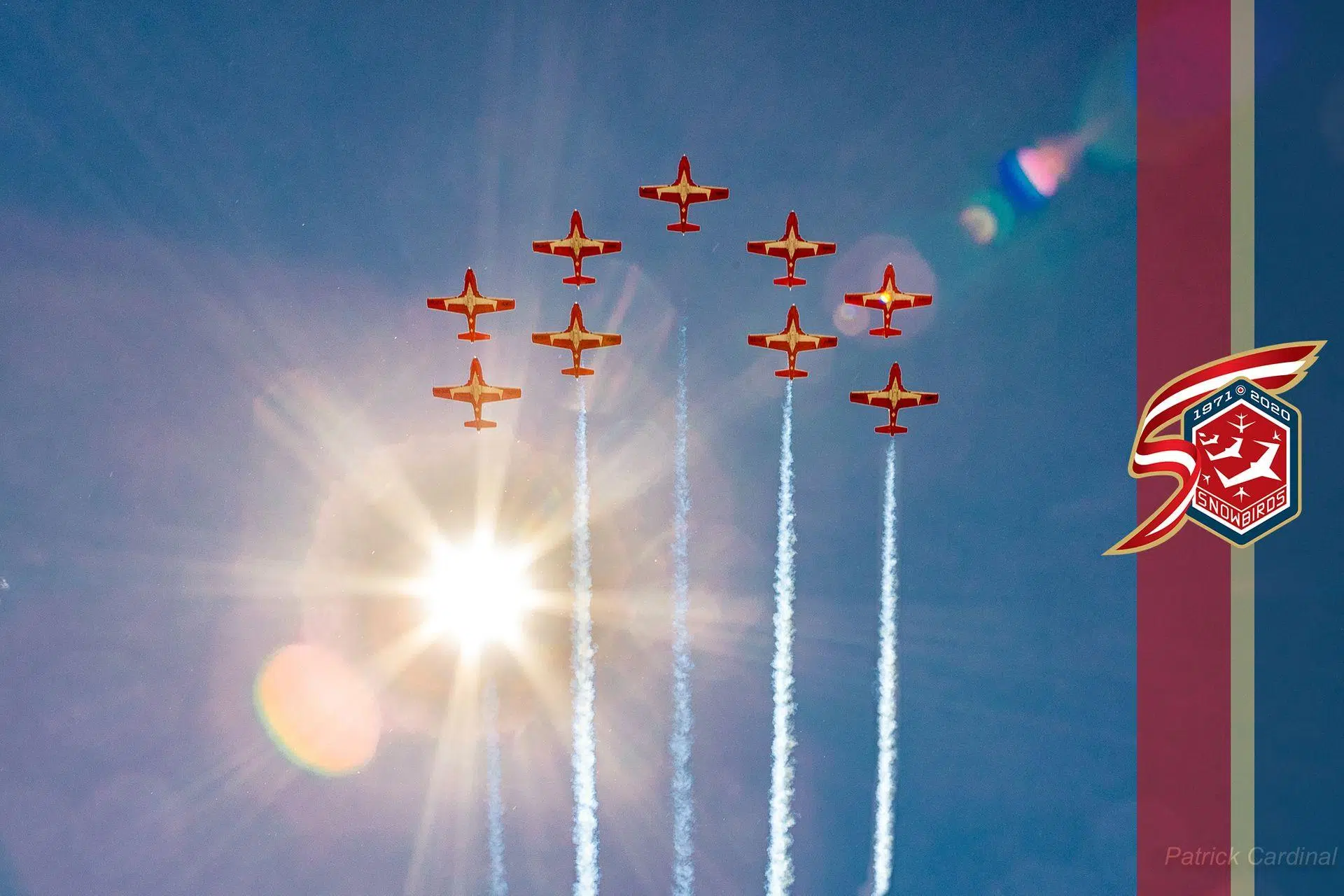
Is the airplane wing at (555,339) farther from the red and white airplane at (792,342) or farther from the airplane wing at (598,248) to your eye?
the red and white airplane at (792,342)

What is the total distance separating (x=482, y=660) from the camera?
82.5ft

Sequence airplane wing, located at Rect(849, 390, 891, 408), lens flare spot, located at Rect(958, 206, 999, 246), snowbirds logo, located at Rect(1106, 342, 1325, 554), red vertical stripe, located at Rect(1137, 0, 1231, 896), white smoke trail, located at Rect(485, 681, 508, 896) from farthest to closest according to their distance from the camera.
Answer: lens flare spot, located at Rect(958, 206, 999, 246), snowbirds logo, located at Rect(1106, 342, 1325, 554), red vertical stripe, located at Rect(1137, 0, 1231, 896), airplane wing, located at Rect(849, 390, 891, 408), white smoke trail, located at Rect(485, 681, 508, 896)

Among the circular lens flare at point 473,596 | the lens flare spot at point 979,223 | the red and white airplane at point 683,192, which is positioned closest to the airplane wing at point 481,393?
the circular lens flare at point 473,596

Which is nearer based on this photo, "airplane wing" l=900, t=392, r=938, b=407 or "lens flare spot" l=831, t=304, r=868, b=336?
"airplane wing" l=900, t=392, r=938, b=407

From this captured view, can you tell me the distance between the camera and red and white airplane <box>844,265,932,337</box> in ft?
81.9

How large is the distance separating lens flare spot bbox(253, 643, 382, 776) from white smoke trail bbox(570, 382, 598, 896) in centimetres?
431

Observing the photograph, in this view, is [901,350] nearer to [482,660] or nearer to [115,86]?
[482,660]

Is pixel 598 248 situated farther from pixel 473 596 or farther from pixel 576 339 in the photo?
pixel 473 596

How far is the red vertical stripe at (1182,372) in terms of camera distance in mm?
25016

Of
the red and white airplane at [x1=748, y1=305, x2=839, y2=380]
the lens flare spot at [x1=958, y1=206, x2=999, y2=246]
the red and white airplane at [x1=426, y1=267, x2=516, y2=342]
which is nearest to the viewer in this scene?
the red and white airplane at [x1=426, y1=267, x2=516, y2=342]

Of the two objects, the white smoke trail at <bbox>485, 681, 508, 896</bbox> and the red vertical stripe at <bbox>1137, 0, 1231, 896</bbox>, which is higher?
the red vertical stripe at <bbox>1137, 0, 1231, 896</bbox>

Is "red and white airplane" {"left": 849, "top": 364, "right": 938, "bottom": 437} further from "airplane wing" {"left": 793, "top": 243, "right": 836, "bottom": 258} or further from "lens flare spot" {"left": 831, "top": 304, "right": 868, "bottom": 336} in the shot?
"airplane wing" {"left": 793, "top": 243, "right": 836, "bottom": 258}

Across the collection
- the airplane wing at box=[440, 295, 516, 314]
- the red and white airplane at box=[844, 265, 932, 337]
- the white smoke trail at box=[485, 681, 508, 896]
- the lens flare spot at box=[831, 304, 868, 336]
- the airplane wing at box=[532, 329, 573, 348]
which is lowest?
the white smoke trail at box=[485, 681, 508, 896]

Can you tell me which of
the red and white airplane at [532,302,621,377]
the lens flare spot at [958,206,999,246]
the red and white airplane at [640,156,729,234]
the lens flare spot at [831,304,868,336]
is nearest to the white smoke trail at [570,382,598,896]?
the red and white airplane at [532,302,621,377]
